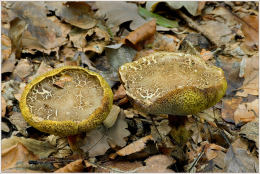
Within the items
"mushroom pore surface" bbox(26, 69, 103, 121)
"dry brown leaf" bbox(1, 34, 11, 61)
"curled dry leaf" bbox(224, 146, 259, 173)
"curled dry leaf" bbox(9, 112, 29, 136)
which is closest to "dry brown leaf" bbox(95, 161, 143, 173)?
"mushroom pore surface" bbox(26, 69, 103, 121)

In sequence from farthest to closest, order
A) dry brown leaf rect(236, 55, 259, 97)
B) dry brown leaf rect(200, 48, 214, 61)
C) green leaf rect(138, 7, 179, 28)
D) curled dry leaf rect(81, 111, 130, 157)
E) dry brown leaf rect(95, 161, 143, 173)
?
1. green leaf rect(138, 7, 179, 28)
2. dry brown leaf rect(200, 48, 214, 61)
3. dry brown leaf rect(236, 55, 259, 97)
4. curled dry leaf rect(81, 111, 130, 157)
5. dry brown leaf rect(95, 161, 143, 173)

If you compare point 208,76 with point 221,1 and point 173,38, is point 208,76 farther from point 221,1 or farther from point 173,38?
point 221,1

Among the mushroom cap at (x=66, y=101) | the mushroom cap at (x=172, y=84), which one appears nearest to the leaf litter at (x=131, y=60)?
the mushroom cap at (x=66, y=101)

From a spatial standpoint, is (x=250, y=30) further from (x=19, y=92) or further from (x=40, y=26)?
(x=19, y=92)

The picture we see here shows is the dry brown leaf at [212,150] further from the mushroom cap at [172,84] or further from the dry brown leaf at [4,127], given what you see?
the dry brown leaf at [4,127]

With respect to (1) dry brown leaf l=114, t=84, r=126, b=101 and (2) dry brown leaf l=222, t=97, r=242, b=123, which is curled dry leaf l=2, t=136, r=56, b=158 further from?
(2) dry brown leaf l=222, t=97, r=242, b=123

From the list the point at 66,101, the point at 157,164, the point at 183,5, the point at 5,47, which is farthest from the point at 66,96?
the point at 183,5
